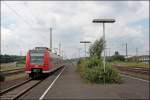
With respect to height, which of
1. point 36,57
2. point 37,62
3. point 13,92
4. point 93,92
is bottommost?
point 13,92

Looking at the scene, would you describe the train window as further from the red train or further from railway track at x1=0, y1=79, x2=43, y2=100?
railway track at x1=0, y1=79, x2=43, y2=100

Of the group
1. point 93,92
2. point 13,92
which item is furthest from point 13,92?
point 93,92

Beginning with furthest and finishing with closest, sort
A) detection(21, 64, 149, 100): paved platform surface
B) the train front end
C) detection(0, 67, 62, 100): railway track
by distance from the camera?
the train front end < detection(0, 67, 62, 100): railway track < detection(21, 64, 149, 100): paved platform surface

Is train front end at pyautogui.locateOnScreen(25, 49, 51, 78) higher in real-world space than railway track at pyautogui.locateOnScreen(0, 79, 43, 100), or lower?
higher

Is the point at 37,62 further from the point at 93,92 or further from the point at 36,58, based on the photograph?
the point at 93,92

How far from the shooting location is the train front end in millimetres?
33272

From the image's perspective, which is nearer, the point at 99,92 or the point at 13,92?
the point at 99,92

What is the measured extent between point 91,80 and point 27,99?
11177 mm

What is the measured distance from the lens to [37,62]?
33.6m

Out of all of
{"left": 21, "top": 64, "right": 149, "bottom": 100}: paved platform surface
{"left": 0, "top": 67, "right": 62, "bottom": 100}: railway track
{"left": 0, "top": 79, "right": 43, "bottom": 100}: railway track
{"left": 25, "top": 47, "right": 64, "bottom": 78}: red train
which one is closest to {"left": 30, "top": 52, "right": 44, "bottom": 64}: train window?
{"left": 25, "top": 47, "right": 64, "bottom": 78}: red train

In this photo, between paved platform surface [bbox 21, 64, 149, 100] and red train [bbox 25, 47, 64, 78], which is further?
red train [bbox 25, 47, 64, 78]

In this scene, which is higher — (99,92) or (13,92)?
(99,92)

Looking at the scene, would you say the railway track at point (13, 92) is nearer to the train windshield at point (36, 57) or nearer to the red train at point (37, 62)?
the red train at point (37, 62)

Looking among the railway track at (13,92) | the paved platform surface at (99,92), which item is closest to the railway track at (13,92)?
the railway track at (13,92)
